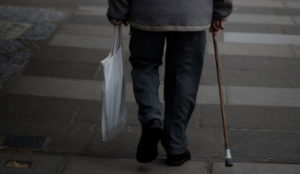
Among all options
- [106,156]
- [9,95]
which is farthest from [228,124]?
[9,95]

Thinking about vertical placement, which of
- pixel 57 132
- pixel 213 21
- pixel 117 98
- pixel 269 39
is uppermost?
pixel 213 21

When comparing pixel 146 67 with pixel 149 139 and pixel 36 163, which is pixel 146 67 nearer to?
pixel 149 139

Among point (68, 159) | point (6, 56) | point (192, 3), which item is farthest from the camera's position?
point (6, 56)

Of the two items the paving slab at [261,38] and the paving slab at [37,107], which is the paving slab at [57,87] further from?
the paving slab at [261,38]

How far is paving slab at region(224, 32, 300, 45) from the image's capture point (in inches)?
293

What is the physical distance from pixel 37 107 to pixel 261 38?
3656mm

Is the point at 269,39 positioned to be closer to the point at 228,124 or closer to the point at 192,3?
the point at 228,124

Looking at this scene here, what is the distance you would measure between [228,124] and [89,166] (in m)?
1.29

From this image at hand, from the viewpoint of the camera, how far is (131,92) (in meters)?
5.46

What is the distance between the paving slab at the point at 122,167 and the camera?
3896mm

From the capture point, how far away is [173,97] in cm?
380

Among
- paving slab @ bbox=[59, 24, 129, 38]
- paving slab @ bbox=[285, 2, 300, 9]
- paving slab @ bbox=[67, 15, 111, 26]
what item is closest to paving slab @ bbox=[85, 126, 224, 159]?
paving slab @ bbox=[59, 24, 129, 38]

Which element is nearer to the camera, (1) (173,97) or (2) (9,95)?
(1) (173,97)

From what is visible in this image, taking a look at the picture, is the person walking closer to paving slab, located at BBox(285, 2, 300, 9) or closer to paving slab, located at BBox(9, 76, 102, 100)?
paving slab, located at BBox(9, 76, 102, 100)
